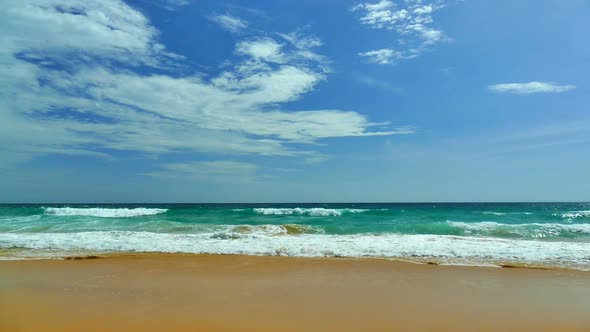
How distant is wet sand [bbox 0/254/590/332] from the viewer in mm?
4016

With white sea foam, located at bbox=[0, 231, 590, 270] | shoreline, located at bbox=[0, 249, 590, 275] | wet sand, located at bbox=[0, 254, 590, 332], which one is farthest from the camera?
white sea foam, located at bbox=[0, 231, 590, 270]

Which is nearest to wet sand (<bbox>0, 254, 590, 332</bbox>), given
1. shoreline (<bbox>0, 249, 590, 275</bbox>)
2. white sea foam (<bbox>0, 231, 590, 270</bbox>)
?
shoreline (<bbox>0, 249, 590, 275</bbox>)

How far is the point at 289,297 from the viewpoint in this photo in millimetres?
5020

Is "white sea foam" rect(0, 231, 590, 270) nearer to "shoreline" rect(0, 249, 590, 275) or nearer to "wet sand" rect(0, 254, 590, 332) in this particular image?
"shoreline" rect(0, 249, 590, 275)

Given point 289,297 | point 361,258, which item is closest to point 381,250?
point 361,258

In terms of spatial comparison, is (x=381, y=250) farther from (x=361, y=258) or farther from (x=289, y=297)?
(x=289, y=297)

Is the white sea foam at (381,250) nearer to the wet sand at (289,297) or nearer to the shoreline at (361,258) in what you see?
the shoreline at (361,258)

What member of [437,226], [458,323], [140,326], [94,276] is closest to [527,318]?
[458,323]

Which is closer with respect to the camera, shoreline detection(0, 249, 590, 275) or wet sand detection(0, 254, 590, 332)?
wet sand detection(0, 254, 590, 332)

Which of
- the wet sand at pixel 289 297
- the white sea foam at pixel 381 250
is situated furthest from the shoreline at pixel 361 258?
the wet sand at pixel 289 297

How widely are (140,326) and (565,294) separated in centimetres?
578

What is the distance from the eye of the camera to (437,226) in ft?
57.1

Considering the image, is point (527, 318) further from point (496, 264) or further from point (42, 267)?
point (42, 267)

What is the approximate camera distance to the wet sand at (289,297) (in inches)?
158
